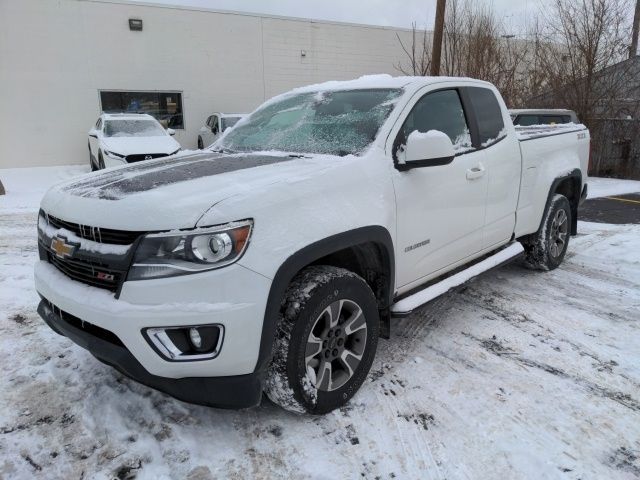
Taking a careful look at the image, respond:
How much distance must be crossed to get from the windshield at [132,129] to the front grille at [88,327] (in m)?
10.1

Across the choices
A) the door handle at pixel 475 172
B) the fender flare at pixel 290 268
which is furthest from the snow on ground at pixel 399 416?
the door handle at pixel 475 172

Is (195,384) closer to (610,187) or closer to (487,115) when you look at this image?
(487,115)

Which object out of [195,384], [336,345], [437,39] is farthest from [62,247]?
[437,39]

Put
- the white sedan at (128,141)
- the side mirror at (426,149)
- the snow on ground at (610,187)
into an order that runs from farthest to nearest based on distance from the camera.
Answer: the snow on ground at (610,187), the white sedan at (128,141), the side mirror at (426,149)

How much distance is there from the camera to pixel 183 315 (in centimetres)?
221

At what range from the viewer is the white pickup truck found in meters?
2.25

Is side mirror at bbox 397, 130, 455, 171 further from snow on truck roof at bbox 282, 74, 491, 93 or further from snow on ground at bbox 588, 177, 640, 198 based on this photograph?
snow on ground at bbox 588, 177, 640, 198

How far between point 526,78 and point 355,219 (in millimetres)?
16141

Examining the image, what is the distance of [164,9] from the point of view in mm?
17844

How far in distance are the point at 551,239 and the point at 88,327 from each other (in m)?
4.59

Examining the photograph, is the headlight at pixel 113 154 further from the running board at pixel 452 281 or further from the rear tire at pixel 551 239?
the running board at pixel 452 281

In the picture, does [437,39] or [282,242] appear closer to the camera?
[282,242]

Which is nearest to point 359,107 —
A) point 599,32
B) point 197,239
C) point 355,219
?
point 355,219

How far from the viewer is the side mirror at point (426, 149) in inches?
119
